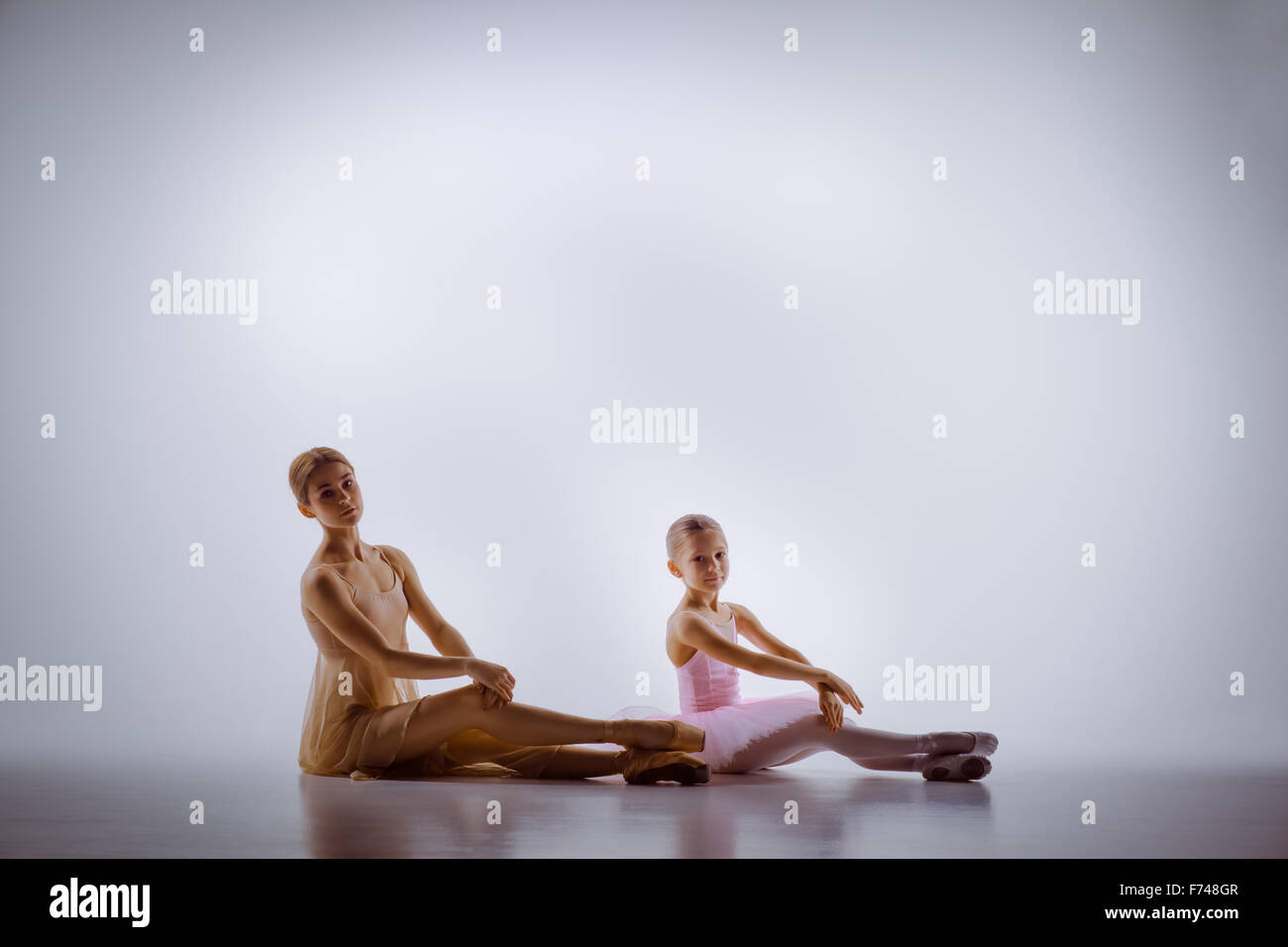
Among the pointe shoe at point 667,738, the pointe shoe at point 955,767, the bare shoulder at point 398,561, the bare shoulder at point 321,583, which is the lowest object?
the pointe shoe at point 955,767

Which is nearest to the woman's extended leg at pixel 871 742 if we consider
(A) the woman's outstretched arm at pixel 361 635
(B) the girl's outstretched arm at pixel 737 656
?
(B) the girl's outstretched arm at pixel 737 656

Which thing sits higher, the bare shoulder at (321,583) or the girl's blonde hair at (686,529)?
the girl's blonde hair at (686,529)

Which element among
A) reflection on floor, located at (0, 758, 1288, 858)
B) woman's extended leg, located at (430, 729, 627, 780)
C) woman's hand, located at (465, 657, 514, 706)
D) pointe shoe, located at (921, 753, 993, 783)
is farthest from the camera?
woman's extended leg, located at (430, 729, 627, 780)

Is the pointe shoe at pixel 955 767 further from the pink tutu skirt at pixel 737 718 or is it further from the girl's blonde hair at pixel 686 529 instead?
the girl's blonde hair at pixel 686 529

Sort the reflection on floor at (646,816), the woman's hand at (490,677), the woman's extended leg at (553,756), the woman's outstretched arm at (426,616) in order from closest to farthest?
the reflection on floor at (646,816)
the woman's hand at (490,677)
the woman's extended leg at (553,756)
the woman's outstretched arm at (426,616)

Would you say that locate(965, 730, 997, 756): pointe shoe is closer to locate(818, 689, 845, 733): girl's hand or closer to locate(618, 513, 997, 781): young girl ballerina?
locate(618, 513, 997, 781): young girl ballerina

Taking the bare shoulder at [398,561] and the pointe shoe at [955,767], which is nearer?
the pointe shoe at [955,767]

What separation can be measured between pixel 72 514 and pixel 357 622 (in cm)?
248

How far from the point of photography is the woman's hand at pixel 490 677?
295cm

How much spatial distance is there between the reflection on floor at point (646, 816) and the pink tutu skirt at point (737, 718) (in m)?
0.09

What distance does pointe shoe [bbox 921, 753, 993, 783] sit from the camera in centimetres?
309

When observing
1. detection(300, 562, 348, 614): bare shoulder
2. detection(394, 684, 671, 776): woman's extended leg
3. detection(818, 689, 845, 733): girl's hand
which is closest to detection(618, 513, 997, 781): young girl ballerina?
detection(818, 689, 845, 733): girl's hand

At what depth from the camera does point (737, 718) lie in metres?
3.27
